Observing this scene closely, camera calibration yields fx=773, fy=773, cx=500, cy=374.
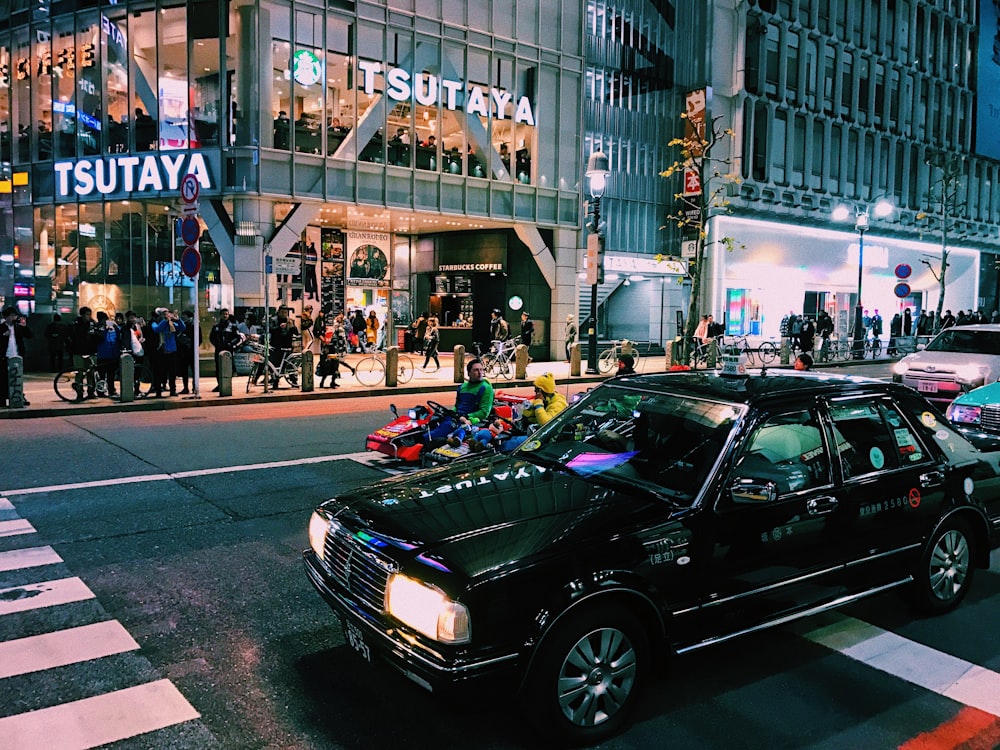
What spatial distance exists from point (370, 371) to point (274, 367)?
289cm

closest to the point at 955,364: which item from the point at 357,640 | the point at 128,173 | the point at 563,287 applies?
the point at 357,640

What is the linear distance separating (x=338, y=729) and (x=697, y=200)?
106ft

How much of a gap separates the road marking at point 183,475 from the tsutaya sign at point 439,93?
18.1 m

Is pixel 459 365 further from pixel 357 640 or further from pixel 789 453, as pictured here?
pixel 357 640

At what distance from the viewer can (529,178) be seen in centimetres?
2944

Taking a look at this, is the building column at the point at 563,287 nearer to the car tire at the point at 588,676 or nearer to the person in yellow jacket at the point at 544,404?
the person in yellow jacket at the point at 544,404

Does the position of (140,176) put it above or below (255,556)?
above

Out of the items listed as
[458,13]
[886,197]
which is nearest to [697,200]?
[458,13]

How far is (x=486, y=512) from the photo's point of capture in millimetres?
4035

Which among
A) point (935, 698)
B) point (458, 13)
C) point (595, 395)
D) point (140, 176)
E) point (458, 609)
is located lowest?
point (935, 698)

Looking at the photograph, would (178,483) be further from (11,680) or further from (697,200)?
(697,200)

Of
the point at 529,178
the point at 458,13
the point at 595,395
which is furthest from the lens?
the point at 529,178

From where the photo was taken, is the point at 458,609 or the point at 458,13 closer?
the point at 458,609

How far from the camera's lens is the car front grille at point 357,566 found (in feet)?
12.6
